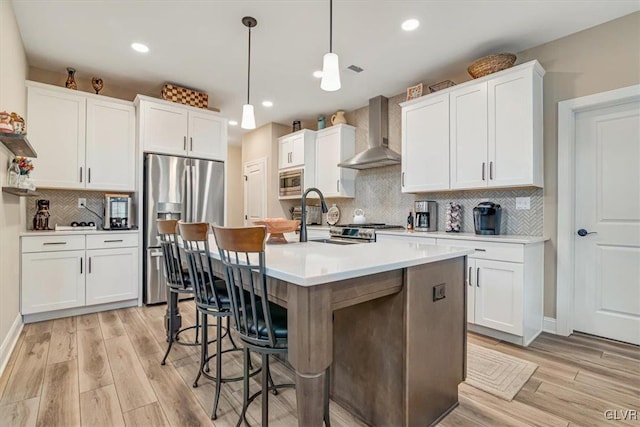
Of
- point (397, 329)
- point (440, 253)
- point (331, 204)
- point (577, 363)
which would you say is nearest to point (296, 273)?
point (397, 329)

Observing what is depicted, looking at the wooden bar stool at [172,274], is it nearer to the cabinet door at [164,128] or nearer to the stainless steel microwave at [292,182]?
the cabinet door at [164,128]

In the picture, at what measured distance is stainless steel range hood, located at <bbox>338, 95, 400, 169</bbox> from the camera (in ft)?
13.8

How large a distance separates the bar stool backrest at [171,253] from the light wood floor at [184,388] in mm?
594

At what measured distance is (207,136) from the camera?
4285 mm

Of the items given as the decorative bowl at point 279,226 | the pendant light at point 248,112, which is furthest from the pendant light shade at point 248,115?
the decorative bowl at point 279,226

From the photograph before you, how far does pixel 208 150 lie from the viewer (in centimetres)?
430

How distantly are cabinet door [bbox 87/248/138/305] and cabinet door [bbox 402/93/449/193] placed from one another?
3.38 meters

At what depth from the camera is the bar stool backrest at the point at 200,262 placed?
1.72 metres

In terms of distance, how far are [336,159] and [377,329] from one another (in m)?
3.53

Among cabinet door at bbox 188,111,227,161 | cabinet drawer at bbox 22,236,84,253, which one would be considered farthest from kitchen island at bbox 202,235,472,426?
cabinet door at bbox 188,111,227,161

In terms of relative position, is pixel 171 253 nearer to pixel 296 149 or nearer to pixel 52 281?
pixel 52 281

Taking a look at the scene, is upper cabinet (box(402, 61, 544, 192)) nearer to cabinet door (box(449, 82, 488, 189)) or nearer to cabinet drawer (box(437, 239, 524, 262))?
cabinet door (box(449, 82, 488, 189))

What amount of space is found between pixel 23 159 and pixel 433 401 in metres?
3.60

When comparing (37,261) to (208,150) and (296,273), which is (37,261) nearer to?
(208,150)
